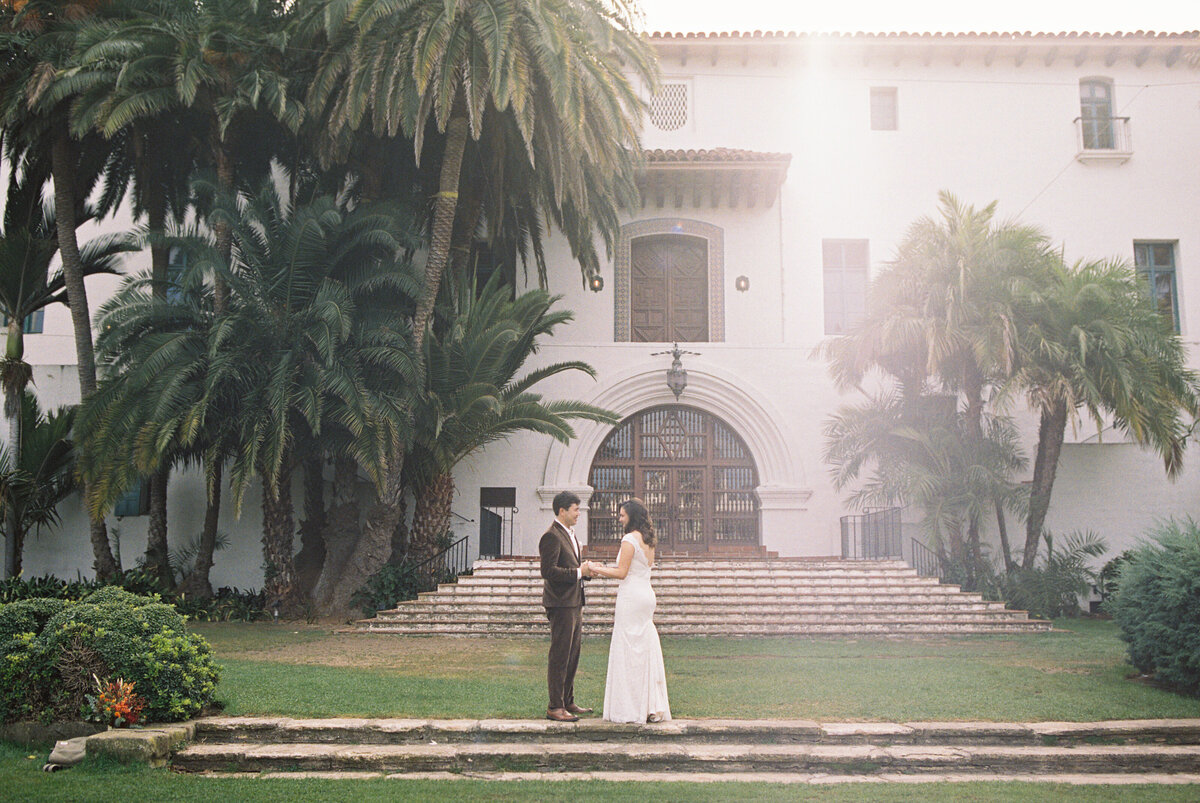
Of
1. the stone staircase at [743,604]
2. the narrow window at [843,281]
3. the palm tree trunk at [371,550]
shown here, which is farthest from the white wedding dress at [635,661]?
the narrow window at [843,281]

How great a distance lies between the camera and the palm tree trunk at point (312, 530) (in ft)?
62.1

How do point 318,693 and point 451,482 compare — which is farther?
point 451,482

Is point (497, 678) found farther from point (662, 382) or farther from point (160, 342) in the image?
point (662, 382)

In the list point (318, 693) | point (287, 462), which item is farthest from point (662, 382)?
point (318, 693)

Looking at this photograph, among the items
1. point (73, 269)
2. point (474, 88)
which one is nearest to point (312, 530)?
point (73, 269)

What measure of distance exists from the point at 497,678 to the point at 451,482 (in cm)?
818

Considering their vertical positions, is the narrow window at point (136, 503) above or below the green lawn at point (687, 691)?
above

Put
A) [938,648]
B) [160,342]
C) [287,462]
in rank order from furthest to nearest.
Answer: [287,462]
[160,342]
[938,648]

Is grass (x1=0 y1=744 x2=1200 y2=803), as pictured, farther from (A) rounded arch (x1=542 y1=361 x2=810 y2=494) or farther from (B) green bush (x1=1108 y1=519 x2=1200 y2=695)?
(A) rounded arch (x1=542 y1=361 x2=810 y2=494)

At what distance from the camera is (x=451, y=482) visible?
A: 59.5 ft

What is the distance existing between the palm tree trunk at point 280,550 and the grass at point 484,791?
1083cm

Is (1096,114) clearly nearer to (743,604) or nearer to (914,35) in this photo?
(914,35)

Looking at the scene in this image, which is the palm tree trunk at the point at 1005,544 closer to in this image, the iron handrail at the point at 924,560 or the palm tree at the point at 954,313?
the palm tree at the point at 954,313

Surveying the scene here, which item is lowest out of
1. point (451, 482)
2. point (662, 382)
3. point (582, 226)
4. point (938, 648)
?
point (938, 648)
